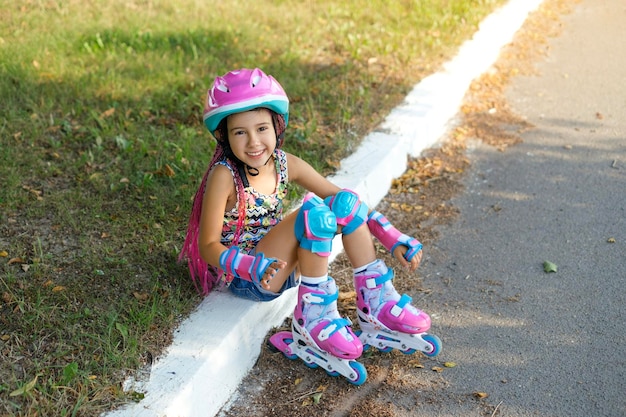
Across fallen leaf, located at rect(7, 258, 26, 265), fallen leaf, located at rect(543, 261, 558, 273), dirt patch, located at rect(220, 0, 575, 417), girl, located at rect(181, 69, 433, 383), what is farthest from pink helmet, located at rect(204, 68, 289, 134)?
fallen leaf, located at rect(543, 261, 558, 273)

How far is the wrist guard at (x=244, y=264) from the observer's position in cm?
304

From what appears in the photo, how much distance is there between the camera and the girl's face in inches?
130

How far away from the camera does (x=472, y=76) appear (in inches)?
261

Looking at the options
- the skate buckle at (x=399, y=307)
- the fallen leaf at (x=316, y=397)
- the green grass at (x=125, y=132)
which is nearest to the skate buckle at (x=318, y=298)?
the skate buckle at (x=399, y=307)

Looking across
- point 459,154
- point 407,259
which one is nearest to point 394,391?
point 407,259

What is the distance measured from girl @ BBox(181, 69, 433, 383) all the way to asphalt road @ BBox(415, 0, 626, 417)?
1.30 ft

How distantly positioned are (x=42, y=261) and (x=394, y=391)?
1.76 m

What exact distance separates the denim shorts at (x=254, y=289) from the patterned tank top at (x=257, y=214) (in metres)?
0.15

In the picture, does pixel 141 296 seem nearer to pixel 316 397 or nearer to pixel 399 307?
pixel 316 397

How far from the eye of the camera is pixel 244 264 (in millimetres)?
3090

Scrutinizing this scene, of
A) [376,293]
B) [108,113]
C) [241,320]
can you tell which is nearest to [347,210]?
[376,293]

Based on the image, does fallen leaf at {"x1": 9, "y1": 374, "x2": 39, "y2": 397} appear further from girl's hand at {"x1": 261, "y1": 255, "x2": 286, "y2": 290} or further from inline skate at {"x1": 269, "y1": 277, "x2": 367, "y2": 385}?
inline skate at {"x1": 269, "y1": 277, "x2": 367, "y2": 385}

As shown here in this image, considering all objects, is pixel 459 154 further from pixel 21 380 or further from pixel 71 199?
pixel 21 380

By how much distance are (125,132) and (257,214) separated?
1876 mm
